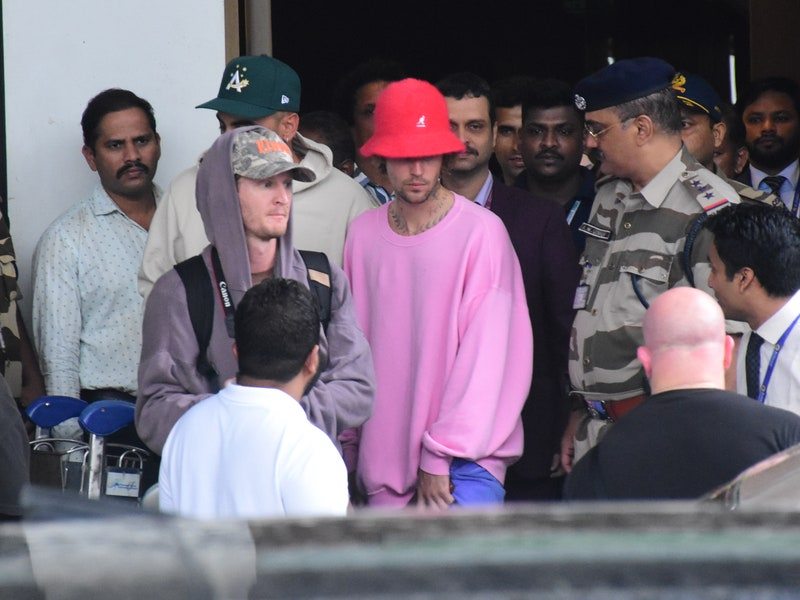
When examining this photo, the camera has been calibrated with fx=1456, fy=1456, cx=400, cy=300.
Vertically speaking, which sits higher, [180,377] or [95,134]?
[95,134]

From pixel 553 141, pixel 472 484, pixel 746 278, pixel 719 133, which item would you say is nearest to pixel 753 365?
pixel 746 278

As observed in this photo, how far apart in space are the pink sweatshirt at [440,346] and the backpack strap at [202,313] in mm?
712

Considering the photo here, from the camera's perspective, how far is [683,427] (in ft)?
10.3

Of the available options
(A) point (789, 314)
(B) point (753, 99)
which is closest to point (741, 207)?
(A) point (789, 314)

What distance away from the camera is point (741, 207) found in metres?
3.88

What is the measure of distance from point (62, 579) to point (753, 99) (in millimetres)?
6121

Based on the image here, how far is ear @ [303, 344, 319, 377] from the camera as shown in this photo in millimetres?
3309

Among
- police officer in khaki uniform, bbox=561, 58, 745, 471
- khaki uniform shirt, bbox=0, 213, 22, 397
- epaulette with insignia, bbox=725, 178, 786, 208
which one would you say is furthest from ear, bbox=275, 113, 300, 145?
epaulette with insignia, bbox=725, 178, 786, 208

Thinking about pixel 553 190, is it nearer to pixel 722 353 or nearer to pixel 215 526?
pixel 722 353

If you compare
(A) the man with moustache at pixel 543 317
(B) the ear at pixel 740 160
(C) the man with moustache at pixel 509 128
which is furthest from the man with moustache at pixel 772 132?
(A) the man with moustache at pixel 543 317

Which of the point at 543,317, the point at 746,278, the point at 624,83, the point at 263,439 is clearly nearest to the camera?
the point at 263,439

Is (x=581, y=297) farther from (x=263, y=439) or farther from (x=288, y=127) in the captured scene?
(x=263, y=439)

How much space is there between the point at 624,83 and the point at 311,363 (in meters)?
1.77

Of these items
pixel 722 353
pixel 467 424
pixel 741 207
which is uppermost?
pixel 741 207
